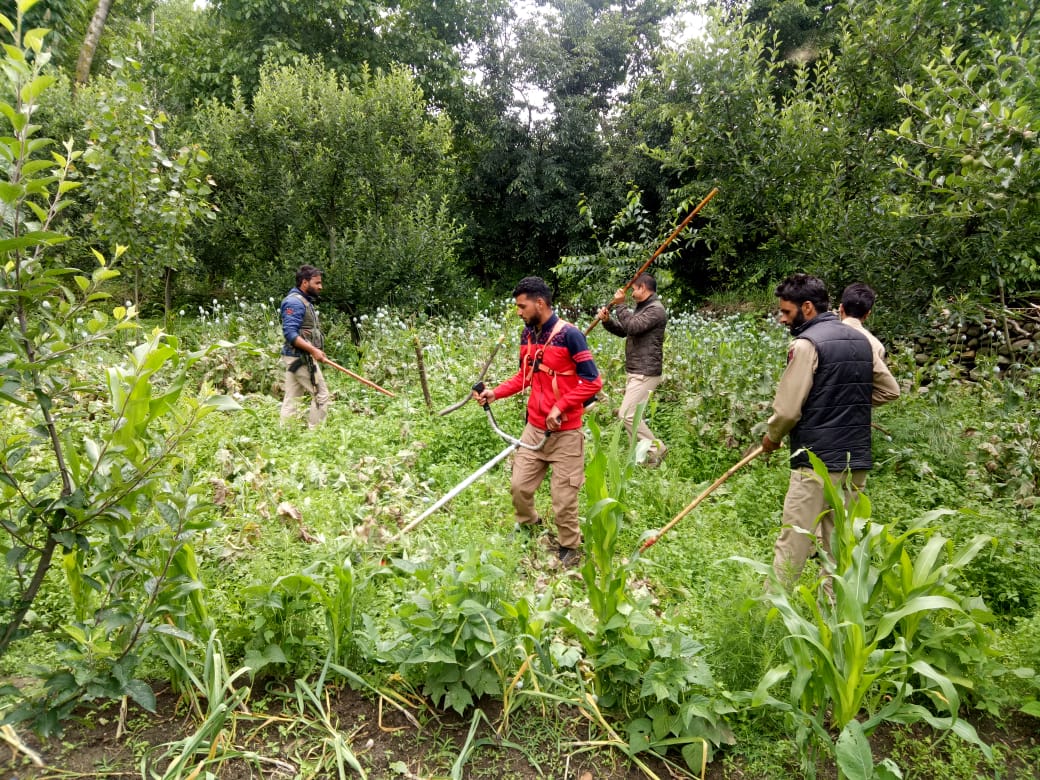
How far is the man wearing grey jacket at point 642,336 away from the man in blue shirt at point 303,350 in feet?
10.4

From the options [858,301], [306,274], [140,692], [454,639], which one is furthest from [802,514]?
[306,274]

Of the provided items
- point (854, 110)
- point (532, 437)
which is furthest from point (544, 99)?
point (532, 437)

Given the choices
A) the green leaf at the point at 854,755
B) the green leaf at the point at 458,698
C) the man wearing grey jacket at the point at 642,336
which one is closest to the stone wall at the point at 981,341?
the man wearing grey jacket at the point at 642,336

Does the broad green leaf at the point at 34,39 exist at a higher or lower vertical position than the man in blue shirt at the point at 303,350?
higher

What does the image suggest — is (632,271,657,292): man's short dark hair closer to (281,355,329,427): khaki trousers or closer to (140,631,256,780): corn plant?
(281,355,329,427): khaki trousers

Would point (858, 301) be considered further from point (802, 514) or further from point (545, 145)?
point (545, 145)

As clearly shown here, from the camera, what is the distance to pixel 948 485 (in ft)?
17.1

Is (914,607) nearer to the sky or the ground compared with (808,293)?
nearer to the ground

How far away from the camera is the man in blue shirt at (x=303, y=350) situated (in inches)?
258

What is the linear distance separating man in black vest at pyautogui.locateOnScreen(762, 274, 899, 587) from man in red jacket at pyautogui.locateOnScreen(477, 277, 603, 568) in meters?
1.32

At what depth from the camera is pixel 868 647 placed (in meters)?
2.11

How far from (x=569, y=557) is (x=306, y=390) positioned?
3.88 meters

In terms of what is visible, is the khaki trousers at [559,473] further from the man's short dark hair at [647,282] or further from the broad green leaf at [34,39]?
the broad green leaf at [34,39]

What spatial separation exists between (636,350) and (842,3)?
4.23 m
